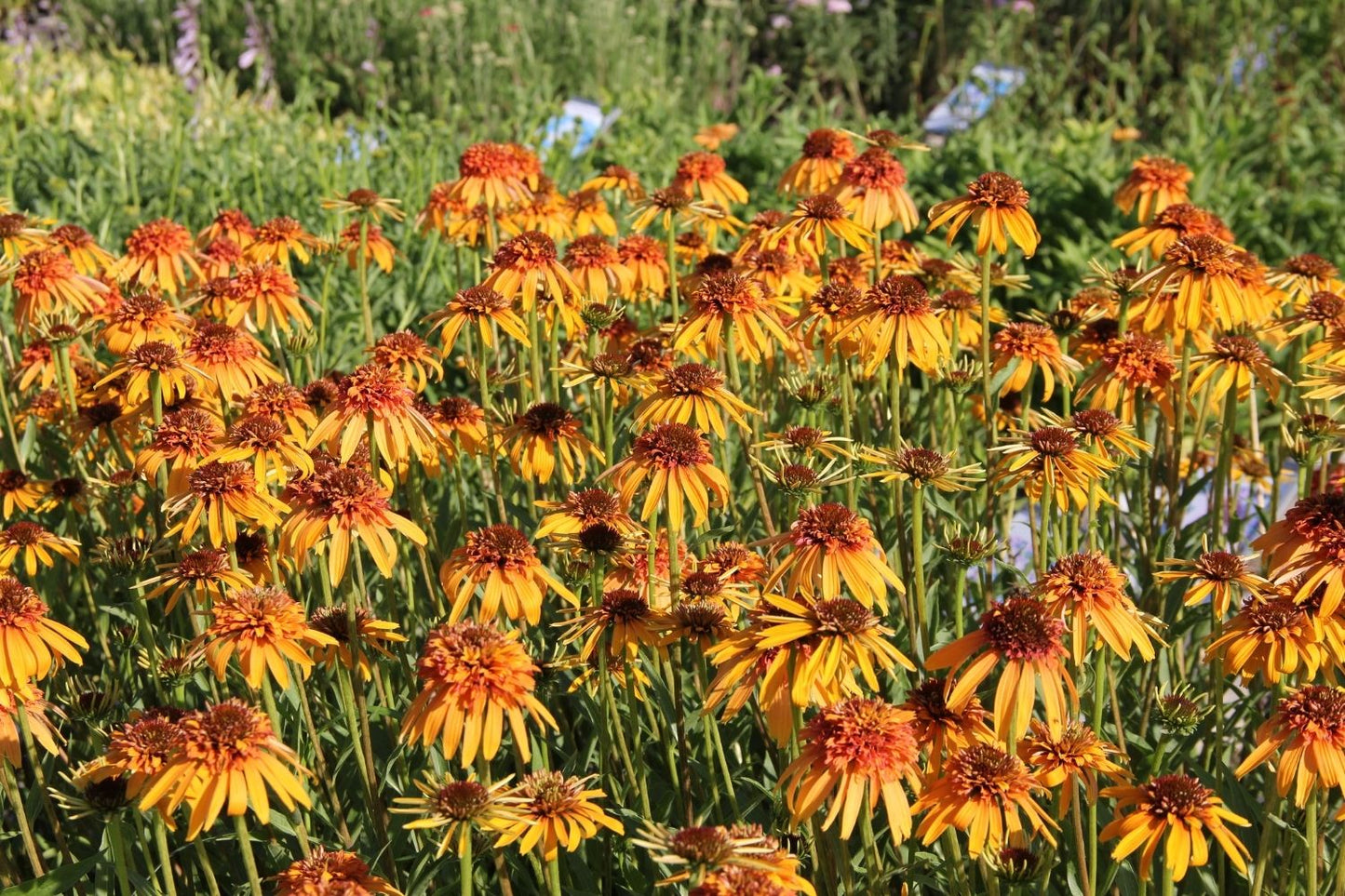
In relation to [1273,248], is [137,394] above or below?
above

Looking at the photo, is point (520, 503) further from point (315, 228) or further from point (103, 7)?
point (103, 7)

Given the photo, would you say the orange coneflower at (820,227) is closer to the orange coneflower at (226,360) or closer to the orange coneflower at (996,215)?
the orange coneflower at (996,215)

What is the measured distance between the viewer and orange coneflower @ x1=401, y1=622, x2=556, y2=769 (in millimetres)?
1914

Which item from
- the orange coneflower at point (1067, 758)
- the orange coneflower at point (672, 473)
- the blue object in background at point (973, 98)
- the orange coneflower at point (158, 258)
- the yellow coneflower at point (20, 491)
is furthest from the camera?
the blue object in background at point (973, 98)

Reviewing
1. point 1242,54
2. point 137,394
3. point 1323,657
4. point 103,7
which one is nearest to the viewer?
point 1323,657

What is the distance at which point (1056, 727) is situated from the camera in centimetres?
196

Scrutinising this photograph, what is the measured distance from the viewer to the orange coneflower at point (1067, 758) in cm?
203

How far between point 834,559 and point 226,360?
1.42 m

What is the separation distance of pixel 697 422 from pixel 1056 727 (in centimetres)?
80

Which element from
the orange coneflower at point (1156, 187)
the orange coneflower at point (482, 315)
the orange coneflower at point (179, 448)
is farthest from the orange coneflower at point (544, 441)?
the orange coneflower at point (1156, 187)

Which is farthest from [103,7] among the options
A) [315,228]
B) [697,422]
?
[697,422]

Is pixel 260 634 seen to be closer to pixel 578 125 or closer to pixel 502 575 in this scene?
pixel 502 575

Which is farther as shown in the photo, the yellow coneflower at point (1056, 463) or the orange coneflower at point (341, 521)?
the yellow coneflower at point (1056, 463)

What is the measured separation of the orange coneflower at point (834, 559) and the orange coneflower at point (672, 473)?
0.64 ft
